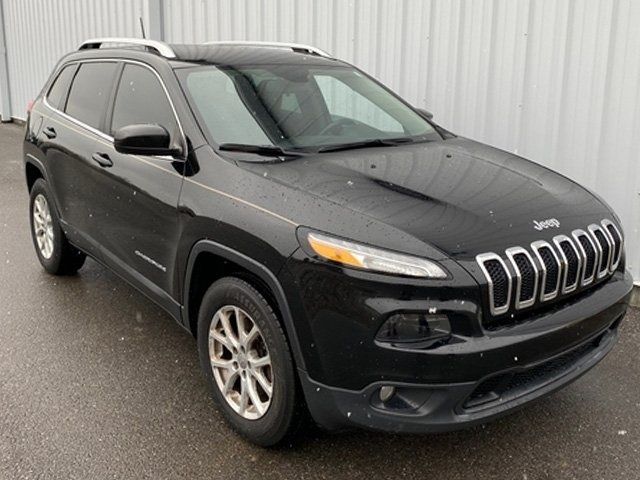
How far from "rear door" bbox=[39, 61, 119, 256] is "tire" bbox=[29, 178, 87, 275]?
239mm

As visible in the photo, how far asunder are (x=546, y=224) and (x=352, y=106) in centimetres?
164

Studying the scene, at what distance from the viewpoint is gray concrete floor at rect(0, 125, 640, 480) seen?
2785mm

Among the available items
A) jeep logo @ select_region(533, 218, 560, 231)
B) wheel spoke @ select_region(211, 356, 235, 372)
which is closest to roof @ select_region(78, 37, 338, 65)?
wheel spoke @ select_region(211, 356, 235, 372)

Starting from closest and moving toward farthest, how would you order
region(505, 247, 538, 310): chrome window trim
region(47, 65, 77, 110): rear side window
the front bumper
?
1. the front bumper
2. region(505, 247, 538, 310): chrome window trim
3. region(47, 65, 77, 110): rear side window

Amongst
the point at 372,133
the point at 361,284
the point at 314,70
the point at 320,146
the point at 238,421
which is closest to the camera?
the point at 361,284

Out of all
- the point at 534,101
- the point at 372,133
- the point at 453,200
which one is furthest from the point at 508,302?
the point at 534,101

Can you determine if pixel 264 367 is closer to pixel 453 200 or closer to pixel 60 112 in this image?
pixel 453 200

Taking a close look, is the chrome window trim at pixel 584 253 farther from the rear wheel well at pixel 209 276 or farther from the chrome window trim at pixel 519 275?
the rear wheel well at pixel 209 276

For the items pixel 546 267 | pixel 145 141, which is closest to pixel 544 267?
pixel 546 267

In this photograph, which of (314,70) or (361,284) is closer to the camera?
(361,284)

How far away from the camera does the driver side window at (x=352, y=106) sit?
3.80 meters

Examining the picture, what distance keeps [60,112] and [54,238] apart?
940 millimetres

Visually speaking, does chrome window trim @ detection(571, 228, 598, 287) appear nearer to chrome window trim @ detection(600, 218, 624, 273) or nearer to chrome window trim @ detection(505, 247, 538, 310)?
chrome window trim @ detection(600, 218, 624, 273)

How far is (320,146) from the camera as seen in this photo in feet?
10.9
